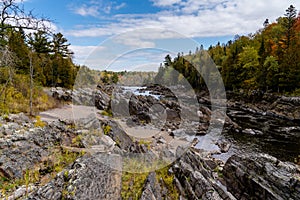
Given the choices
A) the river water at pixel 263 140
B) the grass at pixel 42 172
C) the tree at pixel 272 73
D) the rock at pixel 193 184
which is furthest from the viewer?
the tree at pixel 272 73

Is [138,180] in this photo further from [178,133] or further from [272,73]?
[272,73]

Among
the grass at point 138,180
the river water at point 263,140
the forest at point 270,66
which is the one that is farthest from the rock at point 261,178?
the forest at point 270,66

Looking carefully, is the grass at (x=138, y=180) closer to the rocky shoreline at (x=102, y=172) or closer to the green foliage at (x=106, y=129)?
the rocky shoreline at (x=102, y=172)

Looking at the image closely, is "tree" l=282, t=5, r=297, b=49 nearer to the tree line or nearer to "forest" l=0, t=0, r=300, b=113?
"forest" l=0, t=0, r=300, b=113

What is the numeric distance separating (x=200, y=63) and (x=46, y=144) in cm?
5360

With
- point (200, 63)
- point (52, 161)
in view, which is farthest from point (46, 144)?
point (200, 63)

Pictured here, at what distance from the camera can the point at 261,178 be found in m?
6.71

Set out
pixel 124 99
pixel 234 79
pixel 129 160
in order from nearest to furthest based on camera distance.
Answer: pixel 129 160
pixel 124 99
pixel 234 79

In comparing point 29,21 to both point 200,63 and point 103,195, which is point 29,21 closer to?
point 103,195

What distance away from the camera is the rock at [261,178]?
6090 millimetres

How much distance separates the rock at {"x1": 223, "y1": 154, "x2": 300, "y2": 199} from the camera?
6090 mm

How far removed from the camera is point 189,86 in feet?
174

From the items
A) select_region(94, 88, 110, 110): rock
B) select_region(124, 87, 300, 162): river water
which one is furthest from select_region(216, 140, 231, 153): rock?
select_region(94, 88, 110, 110): rock

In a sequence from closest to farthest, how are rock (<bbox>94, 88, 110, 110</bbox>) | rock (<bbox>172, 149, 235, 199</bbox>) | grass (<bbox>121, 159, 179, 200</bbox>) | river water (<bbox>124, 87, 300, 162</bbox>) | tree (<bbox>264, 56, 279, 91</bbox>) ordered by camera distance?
grass (<bbox>121, 159, 179, 200</bbox>) → rock (<bbox>172, 149, 235, 199</bbox>) → river water (<bbox>124, 87, 300, 162</bbox>) → rock (<bbox>94, 88, 110, 110</bbox>) → tree (<bbox>264, 56, 279, 91</bbox>)
